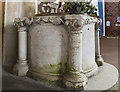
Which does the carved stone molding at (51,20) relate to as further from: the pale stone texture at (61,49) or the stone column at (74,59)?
the stone column at (74,59)

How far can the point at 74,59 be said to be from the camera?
1.72m

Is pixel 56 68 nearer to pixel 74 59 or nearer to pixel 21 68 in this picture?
pixel 74 59

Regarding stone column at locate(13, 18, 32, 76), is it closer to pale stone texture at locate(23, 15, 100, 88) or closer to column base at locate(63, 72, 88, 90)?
pale stone texture at locate(23, 15, 100, 88)

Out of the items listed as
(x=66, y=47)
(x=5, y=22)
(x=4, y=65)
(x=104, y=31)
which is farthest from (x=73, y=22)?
(x=104, y=31)

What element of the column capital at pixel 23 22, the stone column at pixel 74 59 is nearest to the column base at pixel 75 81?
the stone column at pixel 74 59

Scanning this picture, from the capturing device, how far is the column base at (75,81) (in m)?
1.66

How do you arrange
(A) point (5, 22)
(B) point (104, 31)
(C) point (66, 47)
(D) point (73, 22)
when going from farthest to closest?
(B) point (104, 31)
(A) point (5, 22)
(C) point (66, 47)
(D) point (73, 22)

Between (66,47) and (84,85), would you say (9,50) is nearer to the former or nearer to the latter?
(66,47)

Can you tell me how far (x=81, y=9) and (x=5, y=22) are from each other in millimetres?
1581

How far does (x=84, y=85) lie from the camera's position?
1704mm

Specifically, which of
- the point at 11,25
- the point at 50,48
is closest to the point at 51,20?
the point at 50,48

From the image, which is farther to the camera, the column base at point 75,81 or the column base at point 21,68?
the column base at point 21,68

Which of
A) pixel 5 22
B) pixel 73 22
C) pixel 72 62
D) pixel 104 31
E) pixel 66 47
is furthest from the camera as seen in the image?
pixel 104 31

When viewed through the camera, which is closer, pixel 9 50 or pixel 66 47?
pixel 66 47
